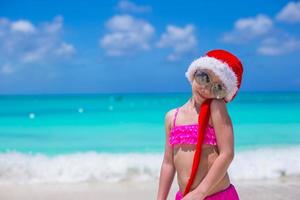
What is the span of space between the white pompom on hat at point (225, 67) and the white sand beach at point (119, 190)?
3.67 metres

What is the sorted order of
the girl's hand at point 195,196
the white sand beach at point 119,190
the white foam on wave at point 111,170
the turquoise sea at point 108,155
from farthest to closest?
the turquoise sea at point 108,155
the white foam on wave at point 111,170
the white sand beach at point 119,190
the girl's hand at point 195,196

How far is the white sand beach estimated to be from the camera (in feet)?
19.4

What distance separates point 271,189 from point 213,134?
429cm

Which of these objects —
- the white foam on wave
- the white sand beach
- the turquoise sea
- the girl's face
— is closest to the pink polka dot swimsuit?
the girl's face

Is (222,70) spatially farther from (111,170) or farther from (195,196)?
(111,170)

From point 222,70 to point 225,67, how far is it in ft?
0.07

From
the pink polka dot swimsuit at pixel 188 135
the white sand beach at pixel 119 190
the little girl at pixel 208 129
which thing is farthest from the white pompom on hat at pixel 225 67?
the white sand beach at pixel 119 190

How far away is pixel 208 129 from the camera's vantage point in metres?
2.22

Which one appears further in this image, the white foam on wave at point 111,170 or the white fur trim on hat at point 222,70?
the white foam on wave at point 111,170

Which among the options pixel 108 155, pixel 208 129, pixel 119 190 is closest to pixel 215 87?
pixel 208 129

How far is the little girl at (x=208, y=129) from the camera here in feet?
7.16

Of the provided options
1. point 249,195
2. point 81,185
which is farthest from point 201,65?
point 81,185

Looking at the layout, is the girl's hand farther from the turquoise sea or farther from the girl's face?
the turquoise sea

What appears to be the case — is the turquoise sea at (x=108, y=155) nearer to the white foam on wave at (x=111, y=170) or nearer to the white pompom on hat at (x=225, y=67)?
the white foam on wave at (x=111, y=170)
